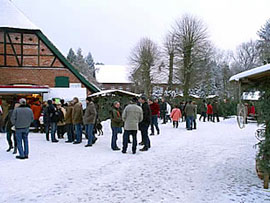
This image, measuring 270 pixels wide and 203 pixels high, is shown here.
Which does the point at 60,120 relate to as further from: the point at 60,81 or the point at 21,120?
the point at 60,81

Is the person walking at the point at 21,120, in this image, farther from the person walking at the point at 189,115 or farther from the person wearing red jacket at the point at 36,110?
the person walking at the point at 189,115

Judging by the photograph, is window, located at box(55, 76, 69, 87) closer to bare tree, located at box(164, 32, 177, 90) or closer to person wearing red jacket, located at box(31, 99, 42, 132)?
person wearing red jacket, located at box(31, 99, 42, 132)

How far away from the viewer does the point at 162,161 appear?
27.8ft

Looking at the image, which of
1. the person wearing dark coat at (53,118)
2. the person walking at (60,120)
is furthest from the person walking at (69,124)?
the person walking at (60,120)

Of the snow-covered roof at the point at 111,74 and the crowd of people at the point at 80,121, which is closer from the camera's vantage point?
the crowd of people at the point at 80,121

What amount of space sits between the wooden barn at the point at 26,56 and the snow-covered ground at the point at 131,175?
10859 millimetres

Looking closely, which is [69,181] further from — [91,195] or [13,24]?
[13,24]

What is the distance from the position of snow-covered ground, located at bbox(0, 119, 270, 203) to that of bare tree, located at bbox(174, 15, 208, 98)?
2608 cm

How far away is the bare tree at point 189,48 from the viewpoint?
36094 millimetres

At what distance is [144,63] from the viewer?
44.6 metres

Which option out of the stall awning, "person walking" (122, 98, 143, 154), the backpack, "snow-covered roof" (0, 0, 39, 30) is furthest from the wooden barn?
"person walking" (122, 98, 143, 154)

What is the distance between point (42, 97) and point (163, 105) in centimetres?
734

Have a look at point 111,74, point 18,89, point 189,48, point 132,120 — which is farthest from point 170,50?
point 111,74

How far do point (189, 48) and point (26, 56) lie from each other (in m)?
20.7
